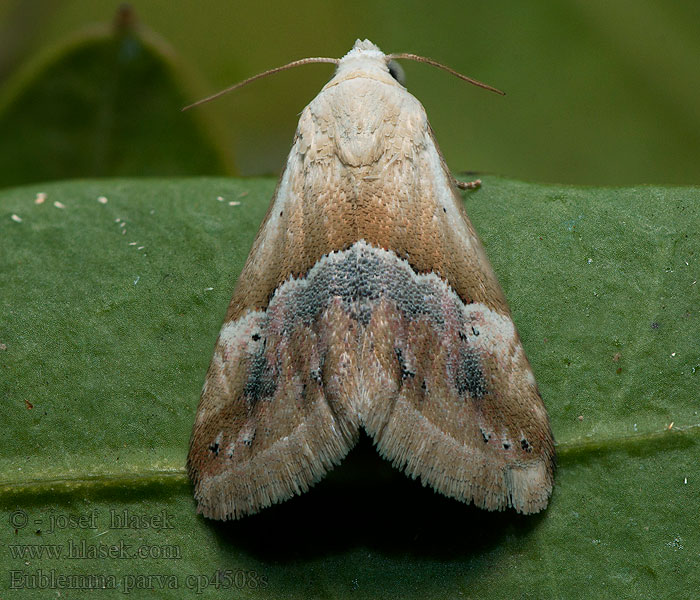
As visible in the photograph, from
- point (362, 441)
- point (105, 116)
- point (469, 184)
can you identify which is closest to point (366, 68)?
point (469, 184)

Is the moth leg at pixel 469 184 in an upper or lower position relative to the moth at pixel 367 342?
upper

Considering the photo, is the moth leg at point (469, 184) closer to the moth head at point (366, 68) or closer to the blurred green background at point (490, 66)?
the moth head at point (366, 68)

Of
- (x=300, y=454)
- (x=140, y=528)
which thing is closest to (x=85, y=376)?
(x=140, y=528)

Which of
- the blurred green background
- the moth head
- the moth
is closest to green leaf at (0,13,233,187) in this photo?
the moth head

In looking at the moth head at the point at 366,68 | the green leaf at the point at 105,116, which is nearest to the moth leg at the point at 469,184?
the moth head at the point at 366,68

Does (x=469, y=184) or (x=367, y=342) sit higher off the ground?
(x=469, y=184)

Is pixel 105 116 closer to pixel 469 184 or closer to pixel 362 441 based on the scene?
pixel 469 184

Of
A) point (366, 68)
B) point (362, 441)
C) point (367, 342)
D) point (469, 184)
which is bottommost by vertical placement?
point (362, 441)
